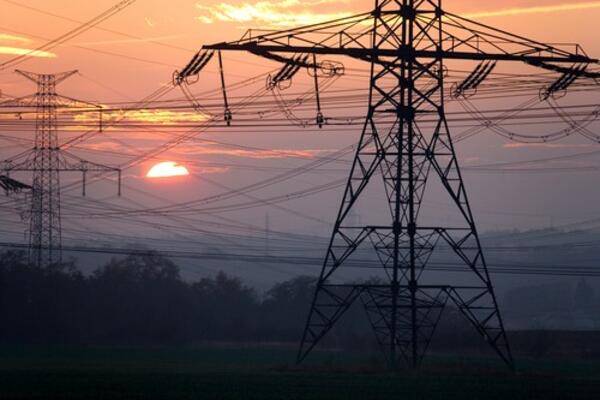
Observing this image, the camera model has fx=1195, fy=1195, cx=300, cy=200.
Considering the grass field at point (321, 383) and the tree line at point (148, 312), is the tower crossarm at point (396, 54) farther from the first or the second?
the tree line at point (148, 312)

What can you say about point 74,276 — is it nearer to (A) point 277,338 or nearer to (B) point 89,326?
(B) point 89,326

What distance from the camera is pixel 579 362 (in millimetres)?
62688

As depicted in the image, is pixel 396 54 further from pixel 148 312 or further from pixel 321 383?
pixel 148 312

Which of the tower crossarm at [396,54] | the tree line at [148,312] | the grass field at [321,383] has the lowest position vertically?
the grass field at [321,383]

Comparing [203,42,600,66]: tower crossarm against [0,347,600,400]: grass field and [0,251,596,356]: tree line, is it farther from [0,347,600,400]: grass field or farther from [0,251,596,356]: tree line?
[0,251,596,356]: tree line

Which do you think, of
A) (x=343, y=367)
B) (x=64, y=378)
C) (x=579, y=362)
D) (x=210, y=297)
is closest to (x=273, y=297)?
(x=210, y=297)

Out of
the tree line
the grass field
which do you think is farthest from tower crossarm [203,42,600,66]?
the tree line

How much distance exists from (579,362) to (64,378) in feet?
100

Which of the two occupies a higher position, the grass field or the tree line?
the tree line

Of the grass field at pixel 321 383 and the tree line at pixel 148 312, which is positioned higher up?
the tree line at pixel 148 312

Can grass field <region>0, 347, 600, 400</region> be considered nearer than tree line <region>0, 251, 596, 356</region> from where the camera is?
Yes

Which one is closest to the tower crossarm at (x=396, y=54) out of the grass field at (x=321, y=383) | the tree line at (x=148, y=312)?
the grass field at (x=321, y=383)

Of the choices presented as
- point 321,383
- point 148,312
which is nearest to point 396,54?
point 321,383

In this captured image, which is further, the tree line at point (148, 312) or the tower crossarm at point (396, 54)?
the tree line at point (148, 312)
